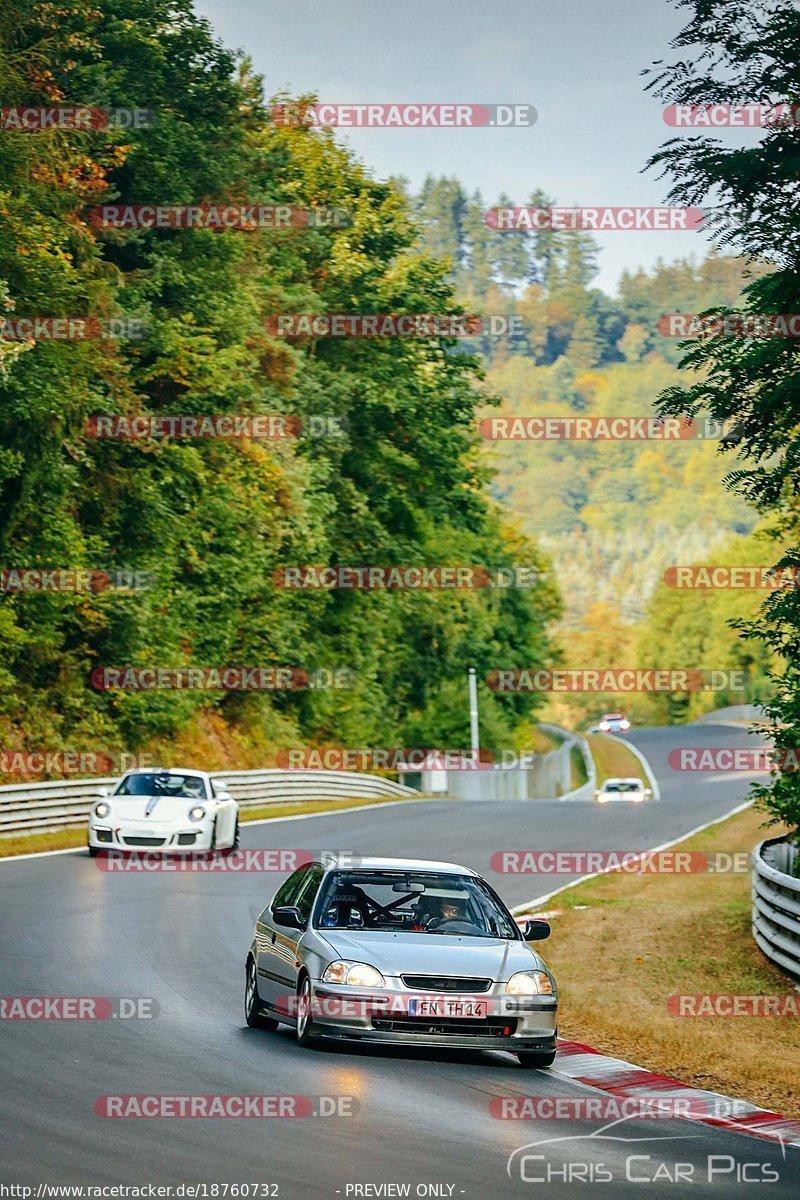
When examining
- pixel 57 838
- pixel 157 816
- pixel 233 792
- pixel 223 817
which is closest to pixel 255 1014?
pixel 157 816

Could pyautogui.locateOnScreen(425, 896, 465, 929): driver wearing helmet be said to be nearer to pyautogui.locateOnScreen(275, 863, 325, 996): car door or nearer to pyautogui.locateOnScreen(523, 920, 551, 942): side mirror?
pyautogui.locateOnScreen(523, 920, 551, 942): side mirror

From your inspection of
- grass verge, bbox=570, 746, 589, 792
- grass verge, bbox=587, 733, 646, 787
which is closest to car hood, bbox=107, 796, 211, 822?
grass verge, bbox=587, 733, 646, 787

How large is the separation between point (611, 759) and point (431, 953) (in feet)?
303

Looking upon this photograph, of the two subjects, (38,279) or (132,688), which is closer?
(38,279)

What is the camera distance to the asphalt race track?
7.83 m

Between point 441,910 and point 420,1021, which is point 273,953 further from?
point 420,1021

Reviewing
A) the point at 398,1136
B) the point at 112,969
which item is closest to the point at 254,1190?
the point at 398,1136

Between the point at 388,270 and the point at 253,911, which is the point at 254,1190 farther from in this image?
the point at 388,270

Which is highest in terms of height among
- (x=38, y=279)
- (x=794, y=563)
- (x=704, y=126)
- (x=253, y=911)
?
(x=38, y=279)

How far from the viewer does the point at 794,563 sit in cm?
1752

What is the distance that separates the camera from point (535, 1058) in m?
11.7

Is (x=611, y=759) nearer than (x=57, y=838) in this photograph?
No

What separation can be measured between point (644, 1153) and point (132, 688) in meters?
35.2

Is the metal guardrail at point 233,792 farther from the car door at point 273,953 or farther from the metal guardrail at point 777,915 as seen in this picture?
the car door at point 273,953
